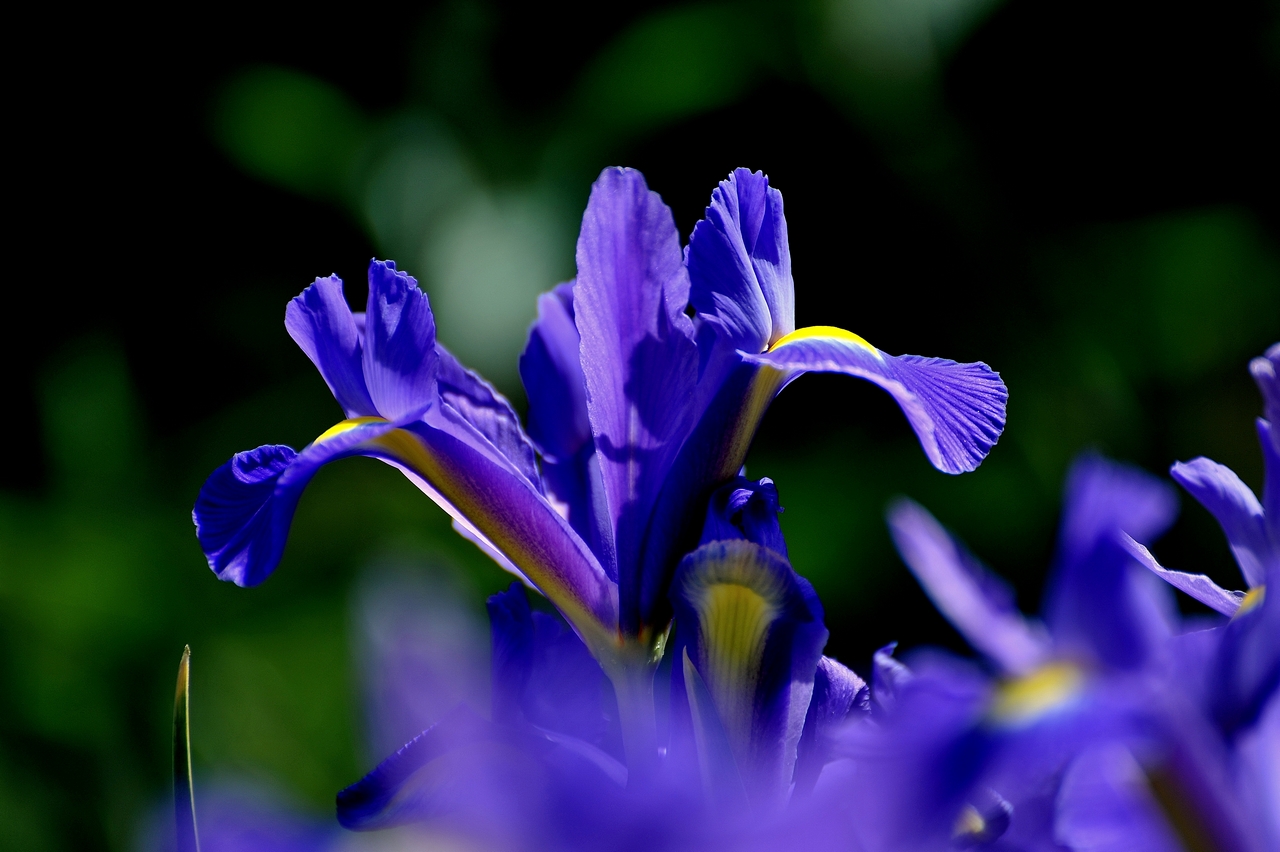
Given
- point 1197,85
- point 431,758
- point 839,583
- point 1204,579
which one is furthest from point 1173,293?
point 431,758

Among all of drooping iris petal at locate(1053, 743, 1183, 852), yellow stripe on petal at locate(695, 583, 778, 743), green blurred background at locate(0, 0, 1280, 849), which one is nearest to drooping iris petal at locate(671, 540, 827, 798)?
yellow stripe on petal at locate(695, 583, 778, 743)

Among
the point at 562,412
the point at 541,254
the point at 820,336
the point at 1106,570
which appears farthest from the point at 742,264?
the point at 541,254

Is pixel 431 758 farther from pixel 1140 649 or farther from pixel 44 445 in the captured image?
pixel 44 445

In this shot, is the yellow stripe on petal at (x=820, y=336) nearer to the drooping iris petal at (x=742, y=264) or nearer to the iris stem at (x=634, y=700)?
the drooping iris petal at (x=742, y=264)

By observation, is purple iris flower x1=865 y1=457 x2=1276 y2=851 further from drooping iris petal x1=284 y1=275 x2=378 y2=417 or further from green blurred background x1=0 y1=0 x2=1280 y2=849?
green blurred background x1=0 y1=0 x2=1280 y2=849

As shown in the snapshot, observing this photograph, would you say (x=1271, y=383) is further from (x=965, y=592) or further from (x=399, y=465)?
(x=399, y=465)

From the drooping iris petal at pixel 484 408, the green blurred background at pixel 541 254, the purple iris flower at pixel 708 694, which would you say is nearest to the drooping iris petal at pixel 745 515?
Answer: the purple iris flower at pixel 708 694
